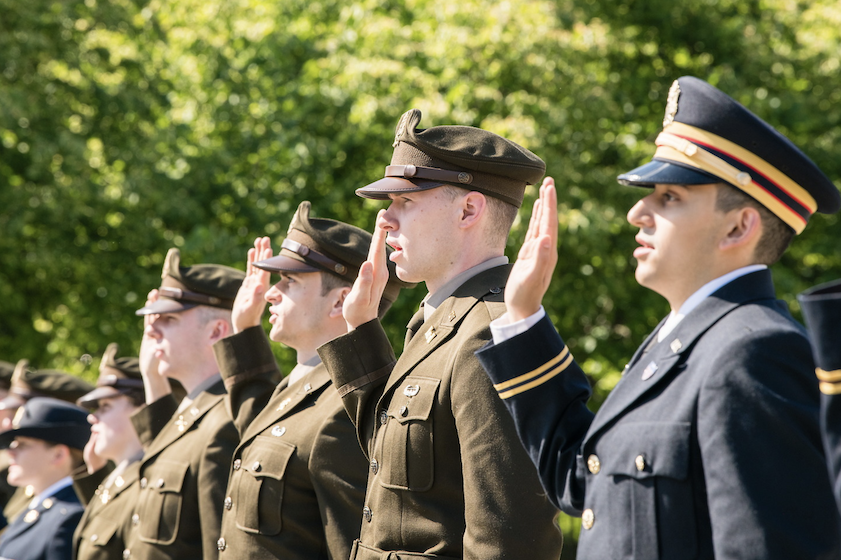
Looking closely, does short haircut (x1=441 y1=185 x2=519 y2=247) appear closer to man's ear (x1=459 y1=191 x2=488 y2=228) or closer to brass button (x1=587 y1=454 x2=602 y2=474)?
man's ear (x1=459 y1=191 x2=488 y2=228)

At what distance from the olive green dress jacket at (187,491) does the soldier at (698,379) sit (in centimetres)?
266

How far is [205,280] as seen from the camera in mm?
5922

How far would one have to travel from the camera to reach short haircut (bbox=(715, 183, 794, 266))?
2488 millimetres

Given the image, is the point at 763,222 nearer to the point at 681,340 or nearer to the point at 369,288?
the point at 681,340

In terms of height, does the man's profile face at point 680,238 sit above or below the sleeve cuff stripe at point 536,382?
above

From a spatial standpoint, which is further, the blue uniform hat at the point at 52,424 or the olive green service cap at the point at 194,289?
the blue uniform hat at the point at 52,424

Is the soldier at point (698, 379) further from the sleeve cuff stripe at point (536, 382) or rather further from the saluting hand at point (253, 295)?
the saluting hand at point (253, 295)

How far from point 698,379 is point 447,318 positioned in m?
1.36

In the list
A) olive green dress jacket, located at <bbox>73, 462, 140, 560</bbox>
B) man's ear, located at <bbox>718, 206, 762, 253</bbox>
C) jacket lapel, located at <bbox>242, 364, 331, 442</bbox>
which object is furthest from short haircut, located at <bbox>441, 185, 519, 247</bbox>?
olive green dress jacket, located at <bbox>73, 462, 140, 560</bbox>

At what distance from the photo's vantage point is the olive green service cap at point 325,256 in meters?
4.71

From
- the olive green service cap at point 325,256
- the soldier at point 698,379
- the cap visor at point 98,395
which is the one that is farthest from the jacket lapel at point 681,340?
the cap visor at point 98,395

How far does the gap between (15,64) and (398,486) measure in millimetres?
12456

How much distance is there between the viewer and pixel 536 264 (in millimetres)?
2645

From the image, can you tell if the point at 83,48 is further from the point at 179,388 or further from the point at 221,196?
the point at 179,388
